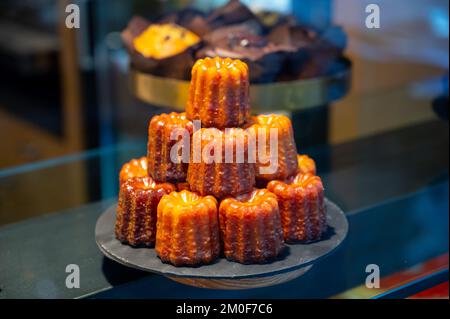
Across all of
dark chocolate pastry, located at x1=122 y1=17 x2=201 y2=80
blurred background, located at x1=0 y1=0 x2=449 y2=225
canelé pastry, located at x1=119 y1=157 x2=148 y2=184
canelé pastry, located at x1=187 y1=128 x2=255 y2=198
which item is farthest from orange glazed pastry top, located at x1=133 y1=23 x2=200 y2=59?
canelé pastry, located at x1=187 y1=128 x2=255 y2=198

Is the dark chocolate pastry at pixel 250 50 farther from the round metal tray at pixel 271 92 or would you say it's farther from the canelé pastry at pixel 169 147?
the canelé pastry at pixel 169 147

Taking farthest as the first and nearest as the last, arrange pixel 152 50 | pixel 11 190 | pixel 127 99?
pixel 127 99, pixel 11 190, pixel 152 50

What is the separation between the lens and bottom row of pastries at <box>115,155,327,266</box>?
1086 mm

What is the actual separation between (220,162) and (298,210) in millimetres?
165

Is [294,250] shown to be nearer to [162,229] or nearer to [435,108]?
[162,229]

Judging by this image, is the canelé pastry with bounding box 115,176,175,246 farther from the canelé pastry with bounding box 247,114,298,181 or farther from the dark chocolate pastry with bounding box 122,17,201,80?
the dark chocolate pastry with bounding box 122,17,201,80

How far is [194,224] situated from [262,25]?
779 mm

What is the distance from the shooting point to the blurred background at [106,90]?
5.89ft

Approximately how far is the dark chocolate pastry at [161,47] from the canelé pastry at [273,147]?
0.35 m

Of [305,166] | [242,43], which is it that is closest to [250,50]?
[242,43]

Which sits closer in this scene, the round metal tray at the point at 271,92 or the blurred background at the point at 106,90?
the round metal tray at the point at 271,92

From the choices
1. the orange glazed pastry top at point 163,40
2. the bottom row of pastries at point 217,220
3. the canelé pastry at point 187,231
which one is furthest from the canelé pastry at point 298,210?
the orange glazed pastry top at point 163,40
